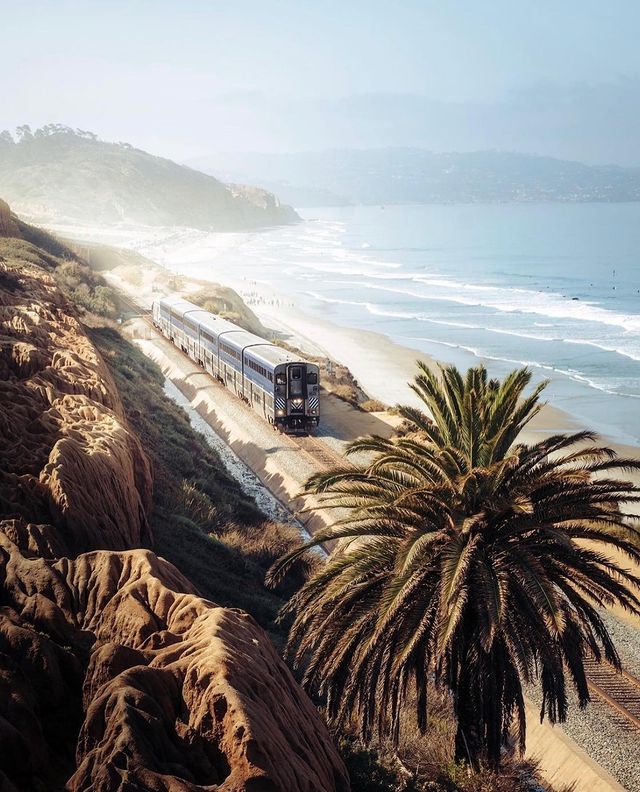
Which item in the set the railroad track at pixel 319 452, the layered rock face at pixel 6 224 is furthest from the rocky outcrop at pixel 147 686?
the layered rock face at pixel 6 224

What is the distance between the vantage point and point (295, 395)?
2928cm

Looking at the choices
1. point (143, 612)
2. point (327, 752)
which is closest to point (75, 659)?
point (143, 612)

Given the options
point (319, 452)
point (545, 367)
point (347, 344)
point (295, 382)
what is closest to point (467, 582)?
point (319, 452)

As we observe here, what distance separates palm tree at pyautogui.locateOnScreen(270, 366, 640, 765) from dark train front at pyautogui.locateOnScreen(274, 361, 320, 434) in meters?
17.3

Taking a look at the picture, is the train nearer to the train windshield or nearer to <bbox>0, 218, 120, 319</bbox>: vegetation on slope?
the train windshield

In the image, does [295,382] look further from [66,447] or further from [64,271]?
[64,271]

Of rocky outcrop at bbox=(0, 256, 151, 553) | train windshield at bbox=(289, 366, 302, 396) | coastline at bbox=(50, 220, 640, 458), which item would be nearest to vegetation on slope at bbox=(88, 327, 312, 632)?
rocky outcrop at bbox=(0, 256, 151, 553)

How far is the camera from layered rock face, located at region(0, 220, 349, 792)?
6.63 m

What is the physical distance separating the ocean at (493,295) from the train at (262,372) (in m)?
16.0

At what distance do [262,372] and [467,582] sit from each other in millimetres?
20820

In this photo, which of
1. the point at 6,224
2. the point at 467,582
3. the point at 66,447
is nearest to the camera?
the point at 467,582

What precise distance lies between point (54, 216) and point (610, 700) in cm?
15455

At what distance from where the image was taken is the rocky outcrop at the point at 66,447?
464 inches

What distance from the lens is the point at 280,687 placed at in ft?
27.5
